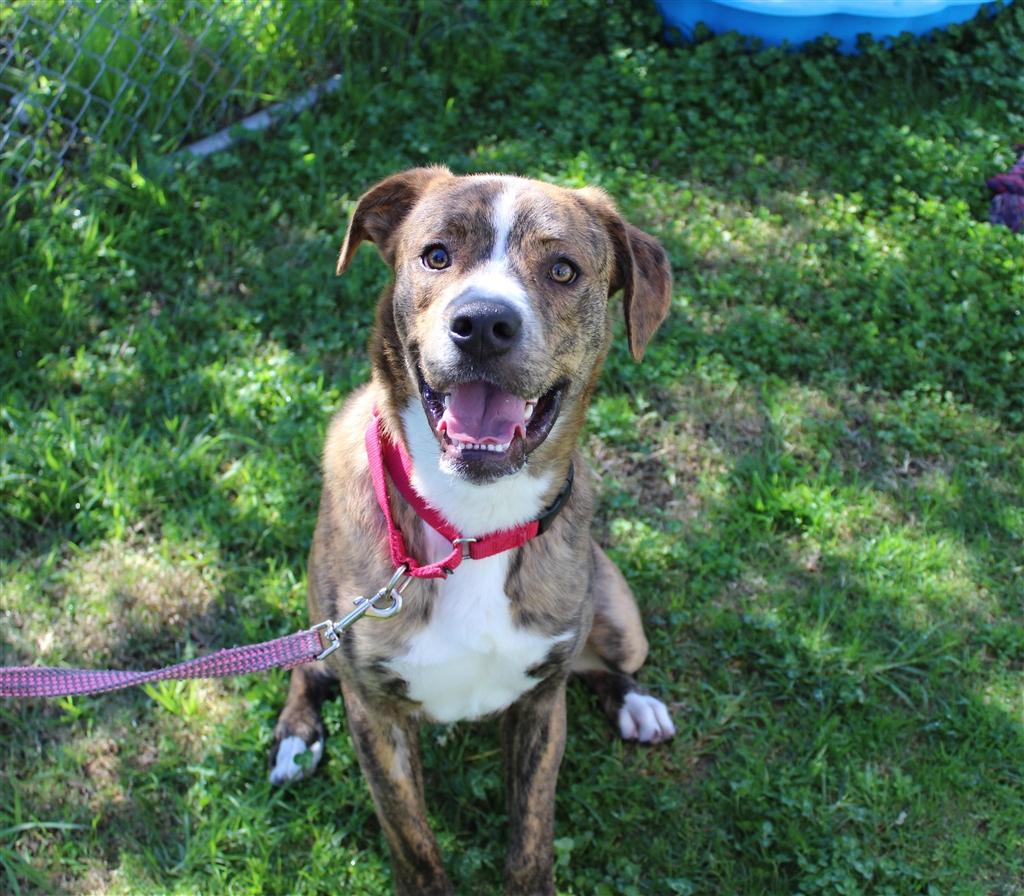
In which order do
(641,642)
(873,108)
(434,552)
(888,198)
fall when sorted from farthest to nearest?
1. (873,108)
2. (888,198)
3. (641,642)
4. (434,552)

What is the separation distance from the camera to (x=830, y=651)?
3.57m

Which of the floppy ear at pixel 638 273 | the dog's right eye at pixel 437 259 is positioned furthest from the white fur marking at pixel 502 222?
the floppy ear at pixel 638 273

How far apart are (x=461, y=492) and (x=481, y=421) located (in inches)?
9.6

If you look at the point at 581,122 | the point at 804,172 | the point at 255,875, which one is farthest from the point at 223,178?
the point at 255,875

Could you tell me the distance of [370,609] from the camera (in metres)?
2.51

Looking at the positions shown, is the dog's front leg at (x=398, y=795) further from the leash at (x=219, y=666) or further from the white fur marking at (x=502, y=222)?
the white fur marking at (x=502, y=222)

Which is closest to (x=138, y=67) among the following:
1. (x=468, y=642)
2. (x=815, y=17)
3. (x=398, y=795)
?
(x=815, y=17)

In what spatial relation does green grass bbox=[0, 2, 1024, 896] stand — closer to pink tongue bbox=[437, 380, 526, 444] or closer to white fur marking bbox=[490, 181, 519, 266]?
pink tongue bbox=[437, 380, 526, 444]

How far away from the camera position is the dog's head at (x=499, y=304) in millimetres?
2367

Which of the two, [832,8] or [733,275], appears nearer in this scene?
[733,275]

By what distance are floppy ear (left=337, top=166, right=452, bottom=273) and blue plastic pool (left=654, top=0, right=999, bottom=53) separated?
3547 millimetres

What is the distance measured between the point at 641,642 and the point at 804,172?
325 cm

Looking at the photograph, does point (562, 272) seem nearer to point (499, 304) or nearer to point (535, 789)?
point (499, 304)

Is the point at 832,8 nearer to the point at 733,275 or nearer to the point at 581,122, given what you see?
the point at 581,122
